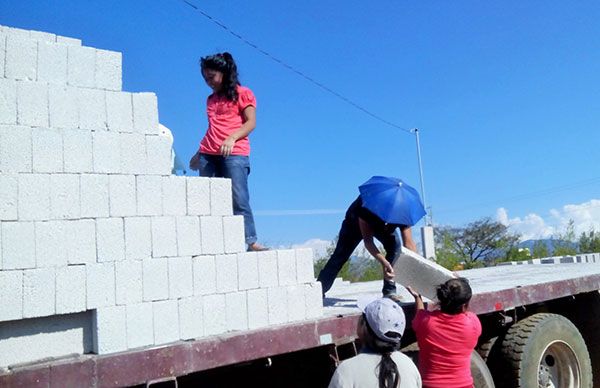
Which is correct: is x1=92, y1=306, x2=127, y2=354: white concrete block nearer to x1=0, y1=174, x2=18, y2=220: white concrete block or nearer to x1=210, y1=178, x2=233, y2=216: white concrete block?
x1=0, y1=174, x2=18, y2=220: white concrete block

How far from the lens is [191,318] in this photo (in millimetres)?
3172

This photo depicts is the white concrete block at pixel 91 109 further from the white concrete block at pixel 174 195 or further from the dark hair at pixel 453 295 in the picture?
the dark hair at pixel 453 295

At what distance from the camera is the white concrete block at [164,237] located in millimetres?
3127

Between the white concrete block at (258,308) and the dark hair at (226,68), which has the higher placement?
the dark hair at (226,68)

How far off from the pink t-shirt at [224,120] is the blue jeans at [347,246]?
1180mm

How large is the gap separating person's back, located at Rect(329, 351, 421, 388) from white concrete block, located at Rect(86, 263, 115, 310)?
3.63 ft

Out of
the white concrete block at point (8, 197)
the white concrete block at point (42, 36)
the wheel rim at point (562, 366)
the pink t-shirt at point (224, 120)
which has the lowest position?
the wheel rim at point (562, 366)

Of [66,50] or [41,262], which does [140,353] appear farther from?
[66,50]

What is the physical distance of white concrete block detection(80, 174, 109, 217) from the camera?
9.66 feet

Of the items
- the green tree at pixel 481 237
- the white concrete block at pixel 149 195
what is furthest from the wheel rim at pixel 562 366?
the green tree at pixel 481 237

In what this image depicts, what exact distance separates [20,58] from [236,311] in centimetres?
165

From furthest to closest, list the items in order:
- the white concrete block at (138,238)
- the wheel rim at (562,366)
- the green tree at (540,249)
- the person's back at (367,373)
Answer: the green tree at (540,249) → the wheel rim at (562,366) → the white concrete block at (138,238) → the person's back at (367,373)

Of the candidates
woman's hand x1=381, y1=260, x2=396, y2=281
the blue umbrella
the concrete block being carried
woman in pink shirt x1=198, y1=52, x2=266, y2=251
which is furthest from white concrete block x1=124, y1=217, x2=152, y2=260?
woman's hand x1=381, y1=260, x2=396, y2=281

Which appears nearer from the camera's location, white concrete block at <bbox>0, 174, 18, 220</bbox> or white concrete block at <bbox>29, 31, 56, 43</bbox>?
white concrete block at <bbox>0, 174, 18, 220</bbox>
